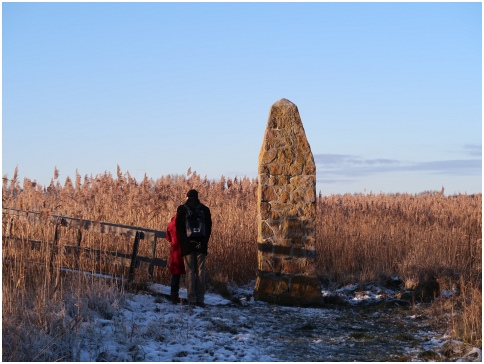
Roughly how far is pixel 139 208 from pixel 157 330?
713 cm

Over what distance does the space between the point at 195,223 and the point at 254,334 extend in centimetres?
221

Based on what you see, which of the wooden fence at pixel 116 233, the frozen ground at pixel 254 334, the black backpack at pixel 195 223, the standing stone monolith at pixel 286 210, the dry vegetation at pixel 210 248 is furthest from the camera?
the standing stone monolith at pixel 286 210

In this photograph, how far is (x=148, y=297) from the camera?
410 inches

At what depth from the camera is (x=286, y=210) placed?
39.7ft

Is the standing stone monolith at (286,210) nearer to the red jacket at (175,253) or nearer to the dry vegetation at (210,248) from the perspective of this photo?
the dry vegetation at (210,248)

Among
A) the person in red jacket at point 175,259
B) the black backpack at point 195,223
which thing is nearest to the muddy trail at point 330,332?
the person in red jacket at point 175,259

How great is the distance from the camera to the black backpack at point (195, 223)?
10.4 m

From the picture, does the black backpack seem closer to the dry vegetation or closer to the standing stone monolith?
the dry vegetation

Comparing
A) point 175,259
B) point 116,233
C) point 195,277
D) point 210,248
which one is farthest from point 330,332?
point 210,248

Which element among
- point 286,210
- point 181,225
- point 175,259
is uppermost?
point 286,210

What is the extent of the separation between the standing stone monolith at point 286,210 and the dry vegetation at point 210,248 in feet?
3.75

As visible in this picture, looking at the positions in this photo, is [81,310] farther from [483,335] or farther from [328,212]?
[328,212]

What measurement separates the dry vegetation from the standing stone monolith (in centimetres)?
114

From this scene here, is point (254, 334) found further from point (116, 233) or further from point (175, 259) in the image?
point (116, 233)
